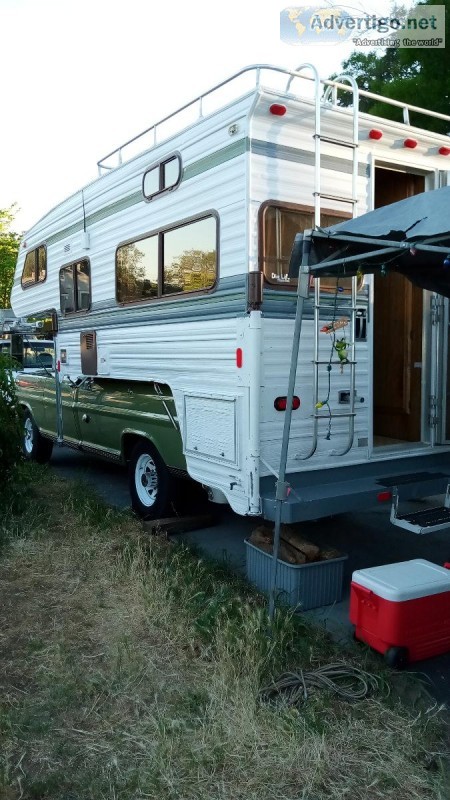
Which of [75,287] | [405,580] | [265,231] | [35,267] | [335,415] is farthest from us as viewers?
[35,267]

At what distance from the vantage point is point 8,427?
5910 mm

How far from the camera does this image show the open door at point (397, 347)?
5496 mm

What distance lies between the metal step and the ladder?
1.84 feet

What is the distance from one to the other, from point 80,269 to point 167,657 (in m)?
4.57

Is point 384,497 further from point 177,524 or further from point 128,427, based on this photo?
point 128,427

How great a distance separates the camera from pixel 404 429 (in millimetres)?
5609

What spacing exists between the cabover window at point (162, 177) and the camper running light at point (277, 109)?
3.29ft

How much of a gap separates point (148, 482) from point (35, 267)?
12.6 ft

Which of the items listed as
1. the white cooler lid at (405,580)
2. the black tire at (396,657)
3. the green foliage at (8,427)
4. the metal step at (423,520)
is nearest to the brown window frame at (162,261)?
the green foliage at (8,427)

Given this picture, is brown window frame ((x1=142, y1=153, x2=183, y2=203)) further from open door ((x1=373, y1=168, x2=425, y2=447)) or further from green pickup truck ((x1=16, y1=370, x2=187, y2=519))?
open door ((x1=373, y1=168, x2=425, y2=447))

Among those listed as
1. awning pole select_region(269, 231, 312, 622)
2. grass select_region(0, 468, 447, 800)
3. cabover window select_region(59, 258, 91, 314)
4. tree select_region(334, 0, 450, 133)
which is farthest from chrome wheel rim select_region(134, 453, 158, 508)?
tree select_region(334, 0, 450, 133)

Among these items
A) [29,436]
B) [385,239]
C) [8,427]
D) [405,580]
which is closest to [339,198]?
[385,239]

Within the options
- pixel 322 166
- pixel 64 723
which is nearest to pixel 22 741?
pixel 64 723

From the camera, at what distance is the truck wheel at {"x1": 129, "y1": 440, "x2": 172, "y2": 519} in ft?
18.8
